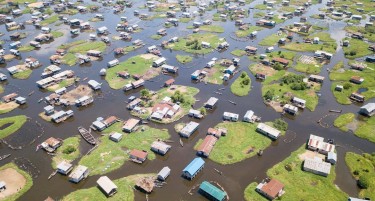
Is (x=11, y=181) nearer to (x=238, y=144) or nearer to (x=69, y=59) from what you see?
(x=238, y=144)

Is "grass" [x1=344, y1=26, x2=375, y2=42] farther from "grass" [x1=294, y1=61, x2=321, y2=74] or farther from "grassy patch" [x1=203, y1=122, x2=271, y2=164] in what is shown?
"grassy patch" [x1=203, y1=122, x2=271, y2=164]

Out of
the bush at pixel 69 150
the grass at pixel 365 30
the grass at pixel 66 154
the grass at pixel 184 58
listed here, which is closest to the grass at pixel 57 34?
the grass at pixel 184 58

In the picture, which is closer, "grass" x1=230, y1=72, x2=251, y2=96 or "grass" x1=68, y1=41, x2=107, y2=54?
"grass" x1=230, y1=72, x2=251, y2=96

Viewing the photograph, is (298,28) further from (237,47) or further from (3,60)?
(3,60)

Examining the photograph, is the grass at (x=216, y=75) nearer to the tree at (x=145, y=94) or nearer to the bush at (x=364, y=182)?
the tree at (x=145, y=94)

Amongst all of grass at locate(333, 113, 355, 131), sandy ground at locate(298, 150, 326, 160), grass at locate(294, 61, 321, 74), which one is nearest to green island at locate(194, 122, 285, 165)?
sandy ground at locate(298, 150, 326, 160)

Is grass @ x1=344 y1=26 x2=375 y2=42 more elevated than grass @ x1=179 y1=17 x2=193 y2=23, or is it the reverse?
grass @ x1=179 y1=17 x2=193 y2=23
